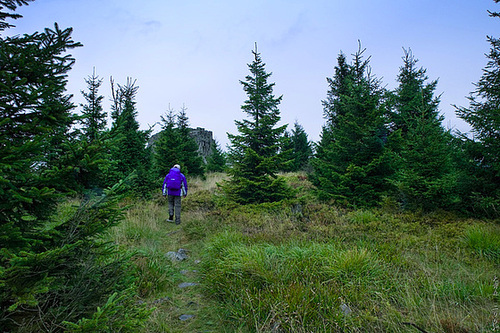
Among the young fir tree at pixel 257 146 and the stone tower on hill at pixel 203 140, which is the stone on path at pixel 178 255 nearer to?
the young fir tree at pixel 257 146

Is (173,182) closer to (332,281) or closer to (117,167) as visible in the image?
(117,167)

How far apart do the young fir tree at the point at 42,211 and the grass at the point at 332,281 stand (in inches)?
20.9

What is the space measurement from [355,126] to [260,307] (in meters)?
8.63

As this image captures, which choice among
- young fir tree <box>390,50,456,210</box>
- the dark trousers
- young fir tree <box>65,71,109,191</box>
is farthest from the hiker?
young fir tree <box>390,50,456,210</box>

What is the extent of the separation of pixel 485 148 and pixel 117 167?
10.7 metres

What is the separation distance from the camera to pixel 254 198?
9.43 metres

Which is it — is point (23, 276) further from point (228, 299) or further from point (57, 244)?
point (228, 299)

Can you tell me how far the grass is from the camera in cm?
275

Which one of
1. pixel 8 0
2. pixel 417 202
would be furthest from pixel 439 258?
pixel 8 0

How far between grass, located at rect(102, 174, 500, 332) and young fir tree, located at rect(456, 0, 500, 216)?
2.61ft

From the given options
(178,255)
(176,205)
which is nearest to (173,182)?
(176,205)

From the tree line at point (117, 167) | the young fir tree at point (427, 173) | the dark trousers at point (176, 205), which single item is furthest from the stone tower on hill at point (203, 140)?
the young fir tree at point (427, 173)

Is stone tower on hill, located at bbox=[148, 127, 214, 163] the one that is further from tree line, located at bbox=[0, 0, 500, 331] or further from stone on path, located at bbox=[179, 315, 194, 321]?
stone on path, located at bbox=[179, 315, 194, 321]

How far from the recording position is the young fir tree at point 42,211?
1827 mm
